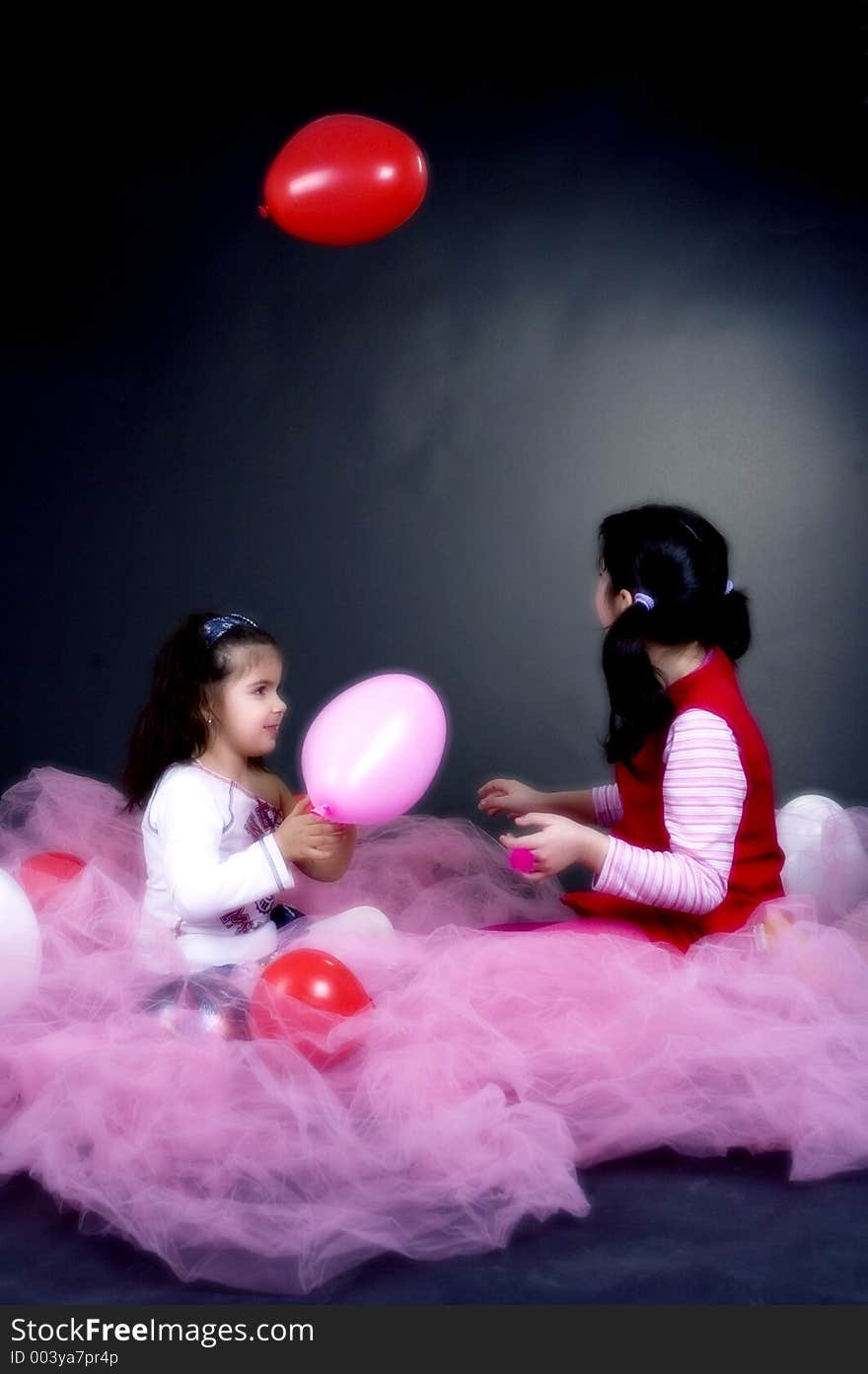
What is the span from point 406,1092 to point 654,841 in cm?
74

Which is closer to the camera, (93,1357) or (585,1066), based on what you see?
(93,1357)

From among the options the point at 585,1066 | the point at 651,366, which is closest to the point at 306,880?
the point at 585,1066

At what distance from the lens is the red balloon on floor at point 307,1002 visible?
64.7 inches

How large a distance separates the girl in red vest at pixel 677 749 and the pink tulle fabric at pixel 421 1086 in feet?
0.32

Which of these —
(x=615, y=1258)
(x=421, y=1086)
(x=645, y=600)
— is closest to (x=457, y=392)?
(x=645, y=600)

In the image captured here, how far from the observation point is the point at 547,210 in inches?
132

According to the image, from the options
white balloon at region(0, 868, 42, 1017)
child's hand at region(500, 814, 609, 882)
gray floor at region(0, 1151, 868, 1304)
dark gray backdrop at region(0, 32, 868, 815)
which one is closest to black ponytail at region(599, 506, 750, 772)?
child's hand at region(500, 814, 609, 882)

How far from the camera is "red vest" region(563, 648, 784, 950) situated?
1999 mm

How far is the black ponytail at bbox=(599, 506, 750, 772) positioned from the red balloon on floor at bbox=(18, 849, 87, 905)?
3.15 ft

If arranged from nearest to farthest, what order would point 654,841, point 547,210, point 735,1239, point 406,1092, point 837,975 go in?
point 735,1239 < point 406,1092 < point 837,975 < point 654,841 < point 547,210

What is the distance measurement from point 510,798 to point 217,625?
2.03 feet

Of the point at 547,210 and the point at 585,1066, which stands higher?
the point at 547,210

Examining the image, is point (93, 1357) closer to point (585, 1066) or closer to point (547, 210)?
point (585, 1066)

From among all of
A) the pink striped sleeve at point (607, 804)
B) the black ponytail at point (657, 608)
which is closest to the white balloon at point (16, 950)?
the black ponytail at point (657, 608)
